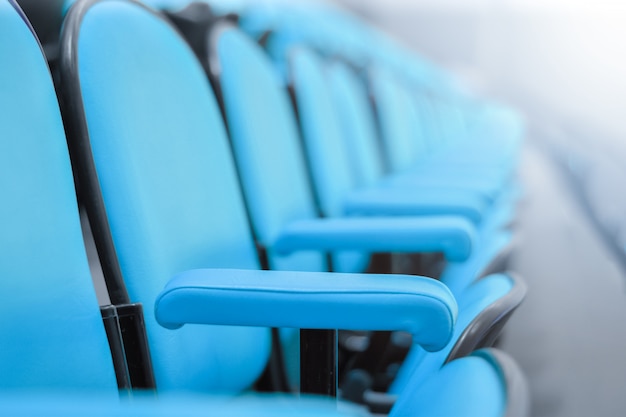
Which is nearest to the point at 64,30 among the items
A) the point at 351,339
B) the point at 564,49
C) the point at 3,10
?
the point at 3,10

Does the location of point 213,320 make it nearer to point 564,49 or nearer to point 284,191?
point 284,191

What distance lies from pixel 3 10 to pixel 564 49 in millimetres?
2825

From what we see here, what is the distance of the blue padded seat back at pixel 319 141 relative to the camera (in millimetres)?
1059

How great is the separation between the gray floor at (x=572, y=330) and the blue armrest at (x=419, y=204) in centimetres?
9

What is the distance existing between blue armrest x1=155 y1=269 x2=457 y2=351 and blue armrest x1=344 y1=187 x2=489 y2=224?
0.44m

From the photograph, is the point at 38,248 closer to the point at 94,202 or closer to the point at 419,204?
the point at 94,202

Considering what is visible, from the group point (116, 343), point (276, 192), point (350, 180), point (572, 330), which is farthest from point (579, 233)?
point (116, 343)

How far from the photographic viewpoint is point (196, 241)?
22.5 inches

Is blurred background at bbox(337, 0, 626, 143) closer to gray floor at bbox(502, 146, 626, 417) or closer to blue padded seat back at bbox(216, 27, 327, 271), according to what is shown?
gray floor at bbox(502, 146, 626, 417)

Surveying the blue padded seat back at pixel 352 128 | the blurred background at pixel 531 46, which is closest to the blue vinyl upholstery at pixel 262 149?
the blue padded seat back at pixel 352 128

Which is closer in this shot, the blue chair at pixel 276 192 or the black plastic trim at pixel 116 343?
the black plastic trim at pixel 116 343

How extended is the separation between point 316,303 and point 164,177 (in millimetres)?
202

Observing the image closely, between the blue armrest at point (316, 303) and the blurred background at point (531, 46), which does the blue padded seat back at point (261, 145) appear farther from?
the blurred background at point (531, 46)

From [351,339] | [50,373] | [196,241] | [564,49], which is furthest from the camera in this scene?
[564,49]
